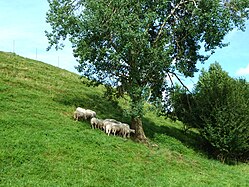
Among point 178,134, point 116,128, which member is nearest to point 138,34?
point 116,128

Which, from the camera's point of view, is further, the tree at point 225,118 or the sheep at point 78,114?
the tree at point 225,118

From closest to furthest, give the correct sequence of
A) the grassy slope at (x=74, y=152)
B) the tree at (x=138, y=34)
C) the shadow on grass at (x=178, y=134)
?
the grassy slope at (x=74, y=152) → the tree at (x=138, y=34) → the shadow on grass at (x=178, y=134)

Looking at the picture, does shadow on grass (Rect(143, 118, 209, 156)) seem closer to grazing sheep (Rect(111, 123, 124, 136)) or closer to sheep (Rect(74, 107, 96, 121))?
grazing sheep (Rect(111, 123, 124, 136))

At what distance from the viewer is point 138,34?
84.9 ft

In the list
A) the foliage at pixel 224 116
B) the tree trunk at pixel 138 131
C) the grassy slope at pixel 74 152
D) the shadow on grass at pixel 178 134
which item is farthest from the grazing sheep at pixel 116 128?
the foliage at pixel 224 116

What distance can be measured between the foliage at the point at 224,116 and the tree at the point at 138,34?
375 centimetres

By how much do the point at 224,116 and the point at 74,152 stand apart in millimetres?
15036

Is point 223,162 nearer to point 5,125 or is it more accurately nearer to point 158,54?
point 158,54

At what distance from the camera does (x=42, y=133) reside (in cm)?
2255

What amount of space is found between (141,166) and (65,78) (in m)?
24.5

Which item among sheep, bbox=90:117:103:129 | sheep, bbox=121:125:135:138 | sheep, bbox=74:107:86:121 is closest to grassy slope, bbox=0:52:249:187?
sheep, bbox=90:117:103:129

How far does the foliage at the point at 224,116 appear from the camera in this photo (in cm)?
3077

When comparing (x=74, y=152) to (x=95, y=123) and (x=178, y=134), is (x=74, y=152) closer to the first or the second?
(x=95, y=123)

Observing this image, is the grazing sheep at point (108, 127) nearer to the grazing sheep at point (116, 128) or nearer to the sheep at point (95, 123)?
the grazing sheep at point (116, 128)
